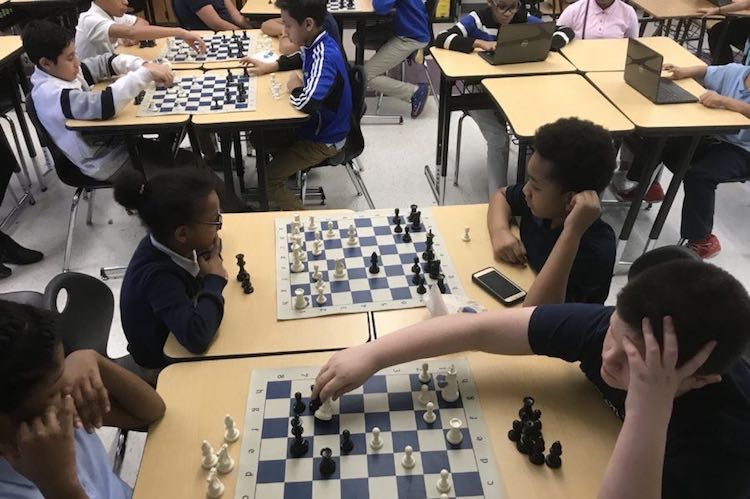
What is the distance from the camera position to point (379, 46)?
15.5ft

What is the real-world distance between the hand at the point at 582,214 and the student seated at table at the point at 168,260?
981 millimetres

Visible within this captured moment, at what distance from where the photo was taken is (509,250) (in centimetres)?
182

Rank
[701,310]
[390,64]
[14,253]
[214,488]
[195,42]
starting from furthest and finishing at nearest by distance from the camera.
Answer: [390,64], [195,42], [14,253], [214,488], [701,310]

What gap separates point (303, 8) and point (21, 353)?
2.37m

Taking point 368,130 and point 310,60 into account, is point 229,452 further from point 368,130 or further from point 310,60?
point 368,130

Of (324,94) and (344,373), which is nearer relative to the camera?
(344,373)

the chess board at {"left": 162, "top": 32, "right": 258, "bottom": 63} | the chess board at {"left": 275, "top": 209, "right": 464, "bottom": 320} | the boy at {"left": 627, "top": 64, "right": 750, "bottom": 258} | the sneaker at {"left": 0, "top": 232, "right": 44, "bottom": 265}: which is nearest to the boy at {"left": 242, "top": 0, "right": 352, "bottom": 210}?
the chess board at {"left": 162, "top": 32, "right": 258, "bottom": 63}

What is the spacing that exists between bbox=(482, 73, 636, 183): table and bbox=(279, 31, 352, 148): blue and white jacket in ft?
2.47

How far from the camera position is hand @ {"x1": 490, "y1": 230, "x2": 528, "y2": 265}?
71.6 inches

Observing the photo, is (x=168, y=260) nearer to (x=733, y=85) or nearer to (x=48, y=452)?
(x=48, y=452)

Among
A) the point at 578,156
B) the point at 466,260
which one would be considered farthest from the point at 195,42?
the point at 578,156

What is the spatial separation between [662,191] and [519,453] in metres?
3.02

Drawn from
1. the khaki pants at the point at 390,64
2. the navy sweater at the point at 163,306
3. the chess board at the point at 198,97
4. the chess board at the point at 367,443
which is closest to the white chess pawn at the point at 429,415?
the chess board at the point at 367,443

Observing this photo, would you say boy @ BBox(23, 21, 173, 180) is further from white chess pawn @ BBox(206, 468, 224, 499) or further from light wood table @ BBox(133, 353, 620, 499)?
white chess pawn @ BBox(206, 468, 224, 499)
